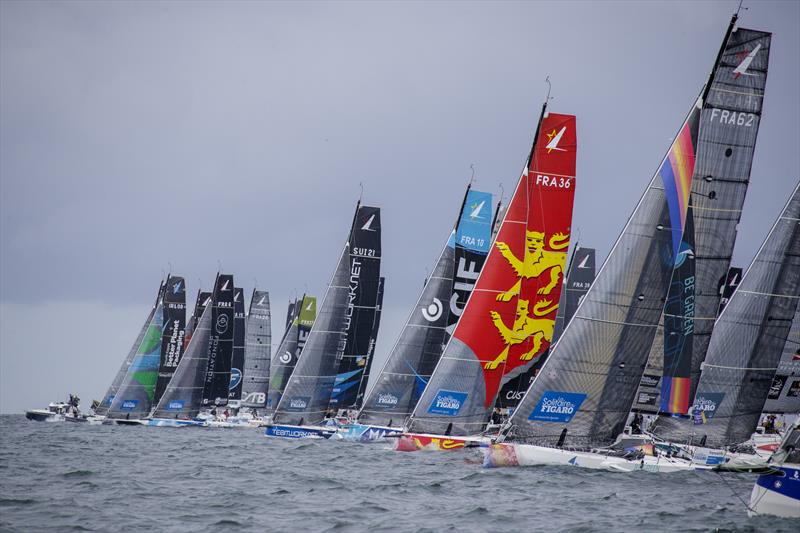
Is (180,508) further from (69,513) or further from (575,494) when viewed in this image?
(575,494)

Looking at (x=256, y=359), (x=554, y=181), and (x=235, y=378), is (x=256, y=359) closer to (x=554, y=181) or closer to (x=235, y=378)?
(x=235, y=378)

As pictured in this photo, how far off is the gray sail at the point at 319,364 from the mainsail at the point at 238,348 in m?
26.4

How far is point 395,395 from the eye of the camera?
4506 cm

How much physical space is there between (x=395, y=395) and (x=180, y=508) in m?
25.0

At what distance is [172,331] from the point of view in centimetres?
6838

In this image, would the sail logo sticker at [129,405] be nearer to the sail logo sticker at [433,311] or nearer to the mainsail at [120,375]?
the mainsail at [120,375]

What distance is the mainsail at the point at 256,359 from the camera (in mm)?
75812

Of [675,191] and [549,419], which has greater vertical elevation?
[675,191]

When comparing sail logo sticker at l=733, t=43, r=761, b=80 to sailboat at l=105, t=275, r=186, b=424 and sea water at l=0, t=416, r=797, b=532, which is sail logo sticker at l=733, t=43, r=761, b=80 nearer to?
sea water at l=0, t=416, r=797, b=532

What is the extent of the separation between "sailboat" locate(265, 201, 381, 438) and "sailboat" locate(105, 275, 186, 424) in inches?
743

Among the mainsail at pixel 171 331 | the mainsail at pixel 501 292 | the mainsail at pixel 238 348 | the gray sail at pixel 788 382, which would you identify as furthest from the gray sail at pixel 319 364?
the mainsail at pixel 238 348

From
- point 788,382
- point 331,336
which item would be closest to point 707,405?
point 788,382

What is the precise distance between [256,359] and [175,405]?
13.5 m

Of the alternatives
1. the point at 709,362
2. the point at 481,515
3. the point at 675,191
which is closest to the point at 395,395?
the point at 709,362
